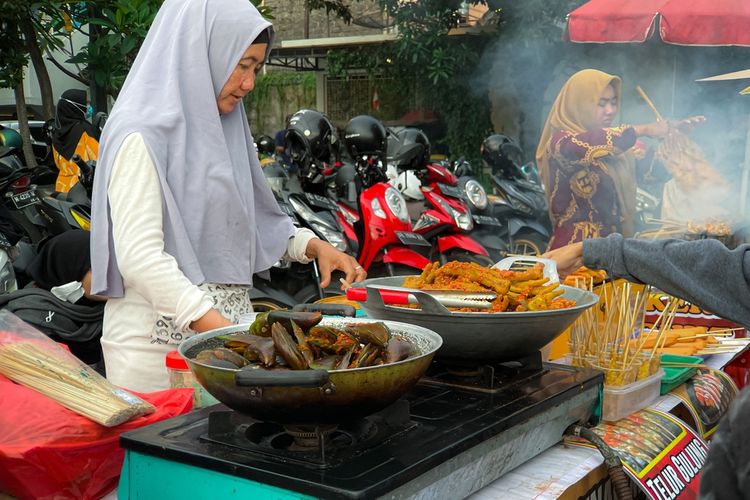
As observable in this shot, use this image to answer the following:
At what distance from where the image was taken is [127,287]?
195 cm

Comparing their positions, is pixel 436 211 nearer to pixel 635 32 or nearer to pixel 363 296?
pixel 635 32

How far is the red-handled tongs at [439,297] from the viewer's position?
1.61 meters

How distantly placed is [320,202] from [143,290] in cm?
349

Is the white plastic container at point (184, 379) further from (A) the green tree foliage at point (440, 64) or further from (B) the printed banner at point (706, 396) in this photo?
(A) the green tree foliage at point (440, 64)

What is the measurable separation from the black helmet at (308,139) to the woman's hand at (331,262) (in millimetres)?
3105

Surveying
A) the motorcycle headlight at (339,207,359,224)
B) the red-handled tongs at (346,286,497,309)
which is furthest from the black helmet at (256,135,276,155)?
the red-handled tongs at (346,286,497,309)

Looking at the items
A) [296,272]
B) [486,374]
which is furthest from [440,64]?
[486,374]

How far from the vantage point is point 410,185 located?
21.2ft

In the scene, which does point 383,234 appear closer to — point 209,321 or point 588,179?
point 588,179

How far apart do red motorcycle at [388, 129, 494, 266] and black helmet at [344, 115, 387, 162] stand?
2.01 feet

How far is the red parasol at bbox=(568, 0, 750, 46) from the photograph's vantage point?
745 centimetres

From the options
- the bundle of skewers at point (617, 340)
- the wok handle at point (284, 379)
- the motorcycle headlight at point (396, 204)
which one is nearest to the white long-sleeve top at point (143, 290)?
the wok handle at point (284, 379)

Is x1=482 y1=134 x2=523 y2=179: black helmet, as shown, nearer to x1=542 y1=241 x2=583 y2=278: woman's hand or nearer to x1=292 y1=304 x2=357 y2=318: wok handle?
x1=542 y1=241 x2=583 y2=278: woman's hand

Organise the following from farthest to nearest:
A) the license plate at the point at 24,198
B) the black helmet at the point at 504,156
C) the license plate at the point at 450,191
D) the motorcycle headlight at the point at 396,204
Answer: the black helmet at the point at 504,156 < the license plate at the point at 450,191 < the license plate at the point at 24,198 < the motorcycle headlight at the point at 396,204
